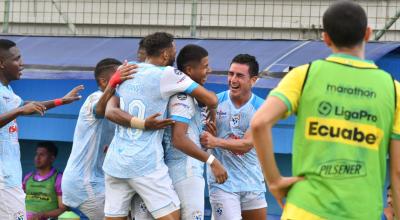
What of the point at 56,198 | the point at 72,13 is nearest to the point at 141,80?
the point at 56,198

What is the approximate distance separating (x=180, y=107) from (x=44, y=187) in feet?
12.4

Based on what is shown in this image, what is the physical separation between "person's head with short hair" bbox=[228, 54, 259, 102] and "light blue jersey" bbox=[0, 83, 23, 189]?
199 cm

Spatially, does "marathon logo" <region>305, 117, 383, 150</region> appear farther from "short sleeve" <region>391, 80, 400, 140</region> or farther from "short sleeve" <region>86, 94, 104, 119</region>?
"short sleeve" <region>86, 94, 104, 119</region>

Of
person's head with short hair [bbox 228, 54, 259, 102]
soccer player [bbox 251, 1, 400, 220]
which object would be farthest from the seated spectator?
soccer player [bbox 251, 1, 400, 220]

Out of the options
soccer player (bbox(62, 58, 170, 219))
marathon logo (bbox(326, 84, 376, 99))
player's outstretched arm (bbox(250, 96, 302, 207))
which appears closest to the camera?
player's outstretched arm (bbox(250, 96, 302, 207))

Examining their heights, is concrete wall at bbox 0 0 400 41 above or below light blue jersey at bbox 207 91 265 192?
above

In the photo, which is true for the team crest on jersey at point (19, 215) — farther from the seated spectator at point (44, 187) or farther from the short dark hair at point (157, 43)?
the seated spectator at point (44, 187)

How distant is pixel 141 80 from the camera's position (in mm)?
7246

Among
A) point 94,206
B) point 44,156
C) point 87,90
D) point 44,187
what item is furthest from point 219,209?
point 44,156

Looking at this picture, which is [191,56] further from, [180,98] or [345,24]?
[345,24]

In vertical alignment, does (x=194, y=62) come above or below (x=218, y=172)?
above

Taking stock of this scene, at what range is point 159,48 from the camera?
738 cm

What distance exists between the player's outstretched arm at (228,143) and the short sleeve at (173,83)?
721 millimetres

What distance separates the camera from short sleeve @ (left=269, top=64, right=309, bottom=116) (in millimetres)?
4633
